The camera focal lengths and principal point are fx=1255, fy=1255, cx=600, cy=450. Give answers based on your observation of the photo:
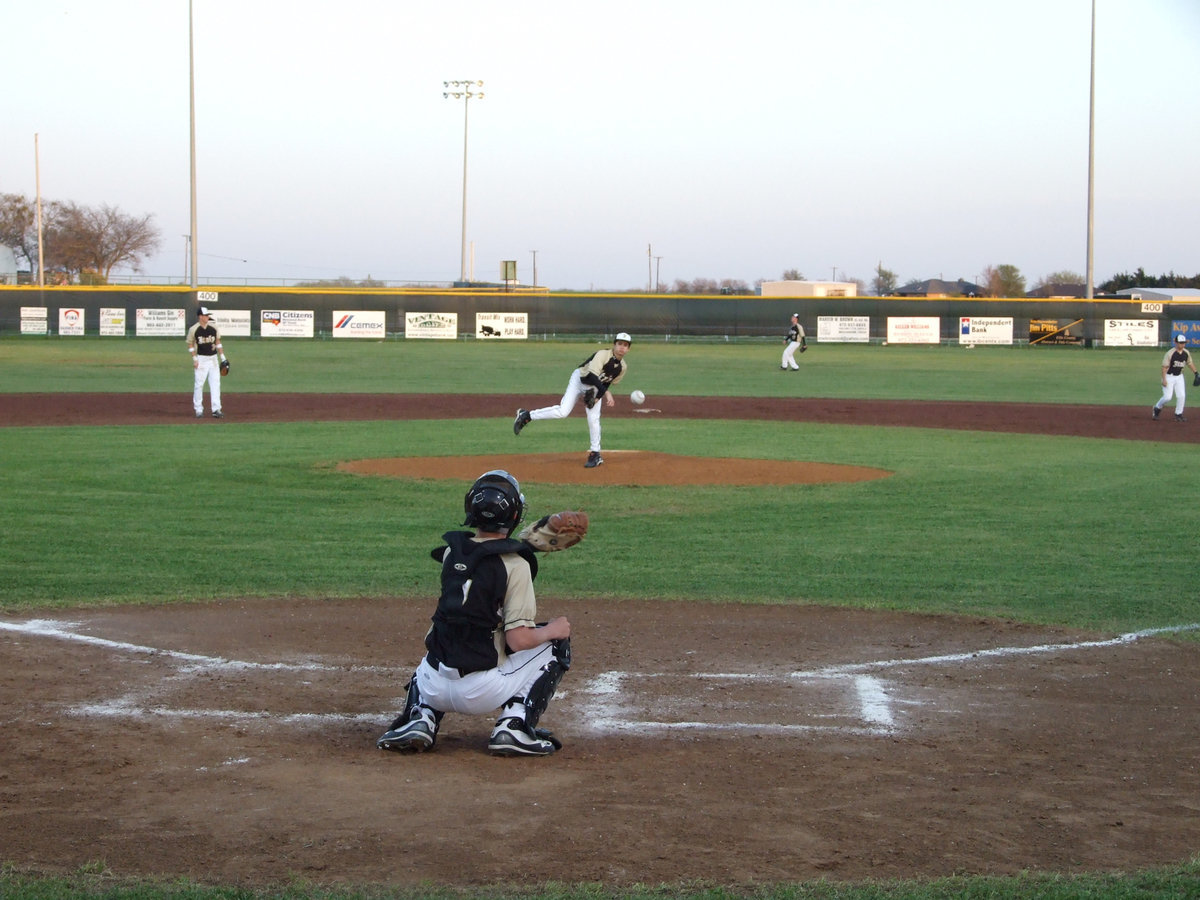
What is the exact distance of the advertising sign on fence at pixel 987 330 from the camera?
181 feet

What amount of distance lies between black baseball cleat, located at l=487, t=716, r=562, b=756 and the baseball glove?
856mm

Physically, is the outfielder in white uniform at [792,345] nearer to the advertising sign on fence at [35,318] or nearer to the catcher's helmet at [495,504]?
the advertising sign on fence at [35,318]

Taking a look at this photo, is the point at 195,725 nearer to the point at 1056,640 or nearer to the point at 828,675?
the point at 828,675

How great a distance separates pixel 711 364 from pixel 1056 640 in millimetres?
37310

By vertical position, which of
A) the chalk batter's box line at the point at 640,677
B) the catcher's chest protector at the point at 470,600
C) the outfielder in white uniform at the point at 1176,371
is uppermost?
the outfielder in white uniform at the point at 1176,371

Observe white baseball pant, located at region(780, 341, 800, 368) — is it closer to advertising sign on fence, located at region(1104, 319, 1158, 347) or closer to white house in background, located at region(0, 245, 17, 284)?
advertising sign on fence, located at region(1104, 319, 1158, 347)

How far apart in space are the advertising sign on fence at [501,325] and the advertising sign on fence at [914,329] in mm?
16293

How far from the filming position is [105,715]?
21.3 feet

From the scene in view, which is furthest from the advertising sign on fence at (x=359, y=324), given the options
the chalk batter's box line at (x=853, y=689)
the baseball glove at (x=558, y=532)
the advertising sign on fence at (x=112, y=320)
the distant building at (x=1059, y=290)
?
the distant building at (x=1059, y=290)

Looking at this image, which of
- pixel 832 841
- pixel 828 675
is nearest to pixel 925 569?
pixel 828 675

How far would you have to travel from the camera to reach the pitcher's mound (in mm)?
16219

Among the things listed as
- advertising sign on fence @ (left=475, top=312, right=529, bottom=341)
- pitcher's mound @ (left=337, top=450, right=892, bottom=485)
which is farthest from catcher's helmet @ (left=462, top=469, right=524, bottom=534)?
advertising sign on fence @ (left=475, top=312, right=529, bottom=341)

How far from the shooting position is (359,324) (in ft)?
178

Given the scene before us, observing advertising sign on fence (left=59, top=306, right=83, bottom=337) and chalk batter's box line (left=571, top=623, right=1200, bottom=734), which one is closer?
chalk batter's box line (left=571, top=623, right=1200, bottom=734)
